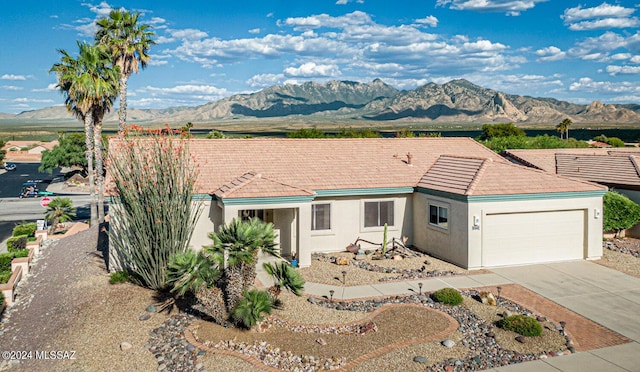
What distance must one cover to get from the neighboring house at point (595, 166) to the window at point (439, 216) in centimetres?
1012

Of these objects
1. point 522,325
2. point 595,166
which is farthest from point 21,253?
point 595,166

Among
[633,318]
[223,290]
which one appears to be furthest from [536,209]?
[223,290]

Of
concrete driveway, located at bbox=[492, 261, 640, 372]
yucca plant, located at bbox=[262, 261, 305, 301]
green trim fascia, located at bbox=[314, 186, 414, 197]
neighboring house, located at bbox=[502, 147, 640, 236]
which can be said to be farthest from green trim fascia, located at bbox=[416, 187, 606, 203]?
yucca plant, located at bbox=[262, 261, 305, 301]

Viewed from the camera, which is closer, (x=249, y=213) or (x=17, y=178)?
(x=249, y=213)

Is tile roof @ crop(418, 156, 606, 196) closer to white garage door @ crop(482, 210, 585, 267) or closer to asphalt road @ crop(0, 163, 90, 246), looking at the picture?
white garage door @ crop(482, 210, 585, 267)

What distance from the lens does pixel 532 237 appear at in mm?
19234

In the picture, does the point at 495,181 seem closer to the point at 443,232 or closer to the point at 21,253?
the point at 443,232

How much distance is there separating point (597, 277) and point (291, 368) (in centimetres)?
1205

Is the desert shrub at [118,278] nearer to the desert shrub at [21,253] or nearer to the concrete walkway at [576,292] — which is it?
the concrete walkway at [576,292]

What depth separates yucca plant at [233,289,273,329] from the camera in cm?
1196

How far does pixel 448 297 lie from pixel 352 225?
710 cm

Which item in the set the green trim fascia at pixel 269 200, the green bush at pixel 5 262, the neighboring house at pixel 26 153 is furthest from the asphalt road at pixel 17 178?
the green trim fascia at pixel 269 200

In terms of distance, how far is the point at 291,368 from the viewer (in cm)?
1071

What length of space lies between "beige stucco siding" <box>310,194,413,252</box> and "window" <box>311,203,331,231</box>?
16 cm
